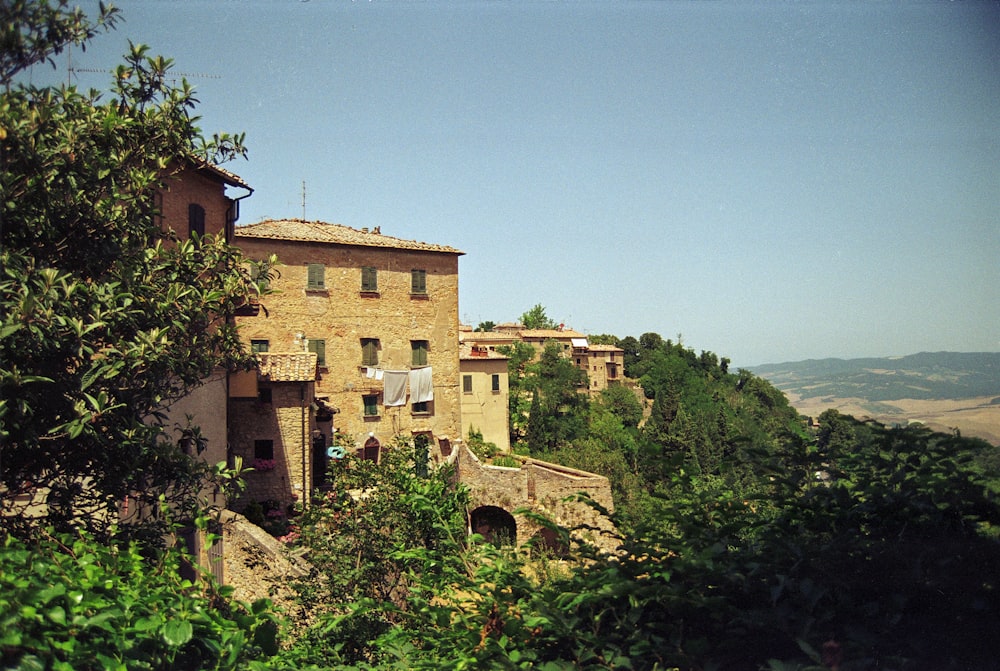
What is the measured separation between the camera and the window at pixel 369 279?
25.9 m

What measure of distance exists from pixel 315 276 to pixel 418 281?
430cm

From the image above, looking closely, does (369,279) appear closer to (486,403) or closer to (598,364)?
(486,403)

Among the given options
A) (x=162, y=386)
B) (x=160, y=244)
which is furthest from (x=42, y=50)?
(x=162, y=386)

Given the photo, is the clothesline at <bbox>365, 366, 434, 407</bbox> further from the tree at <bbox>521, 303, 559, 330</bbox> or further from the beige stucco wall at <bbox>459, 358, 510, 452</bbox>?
the tree at <bbox>521, 303, 559, 330</bbox>

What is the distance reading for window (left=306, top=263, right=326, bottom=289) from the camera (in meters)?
25.0

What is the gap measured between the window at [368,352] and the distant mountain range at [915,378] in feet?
62.9

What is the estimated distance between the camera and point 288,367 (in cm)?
1541

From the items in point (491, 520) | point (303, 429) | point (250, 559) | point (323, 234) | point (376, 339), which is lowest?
point (491, 520)

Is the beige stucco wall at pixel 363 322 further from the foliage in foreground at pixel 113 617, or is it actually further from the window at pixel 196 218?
the foliage in foreground at pixel 113 617

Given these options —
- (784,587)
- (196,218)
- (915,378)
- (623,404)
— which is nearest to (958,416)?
(784,587)

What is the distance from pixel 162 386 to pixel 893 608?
5187mm

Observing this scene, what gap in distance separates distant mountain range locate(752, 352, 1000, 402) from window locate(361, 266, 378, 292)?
19.5 m

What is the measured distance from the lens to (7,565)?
9.43 feet

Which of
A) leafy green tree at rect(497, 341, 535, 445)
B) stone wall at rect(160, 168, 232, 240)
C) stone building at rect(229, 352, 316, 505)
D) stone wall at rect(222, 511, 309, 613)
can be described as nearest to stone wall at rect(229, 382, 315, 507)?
stone building at rect(229, 352, 316, 505)
